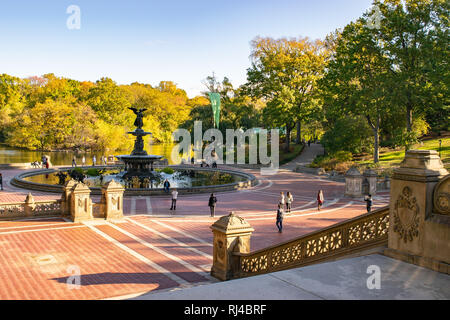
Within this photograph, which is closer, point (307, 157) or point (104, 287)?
point (104, 287)

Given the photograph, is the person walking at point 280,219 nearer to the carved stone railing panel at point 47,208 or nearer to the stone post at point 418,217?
the stone post at point 418,217

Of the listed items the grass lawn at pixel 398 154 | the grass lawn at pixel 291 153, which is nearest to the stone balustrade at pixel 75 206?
the grass lawn at pixel 398 154

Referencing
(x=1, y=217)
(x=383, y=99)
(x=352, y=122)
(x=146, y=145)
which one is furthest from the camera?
(x=146, y=145)

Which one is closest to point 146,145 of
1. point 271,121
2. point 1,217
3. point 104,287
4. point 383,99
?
point 271,121

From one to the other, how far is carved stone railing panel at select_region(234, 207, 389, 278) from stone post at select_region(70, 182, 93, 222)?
31.6 feet

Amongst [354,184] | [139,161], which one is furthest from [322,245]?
[139,161]

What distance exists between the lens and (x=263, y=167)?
48.2 metres

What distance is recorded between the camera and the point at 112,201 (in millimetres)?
17578

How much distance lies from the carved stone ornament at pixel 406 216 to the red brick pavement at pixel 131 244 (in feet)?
17.9

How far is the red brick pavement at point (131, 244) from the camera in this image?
9.74 meters

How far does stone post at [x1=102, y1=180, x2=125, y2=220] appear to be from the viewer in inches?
687

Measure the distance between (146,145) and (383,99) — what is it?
2390 inches
